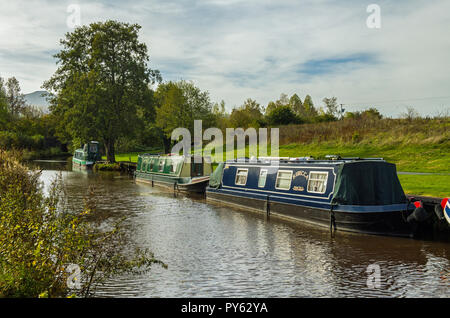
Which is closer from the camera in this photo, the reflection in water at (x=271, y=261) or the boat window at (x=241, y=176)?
the reflection in water at (x=271, y=261)

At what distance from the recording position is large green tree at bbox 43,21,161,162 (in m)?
41.8

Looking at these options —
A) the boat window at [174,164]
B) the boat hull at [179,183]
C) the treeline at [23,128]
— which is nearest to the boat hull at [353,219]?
the boat hull at [179,183]

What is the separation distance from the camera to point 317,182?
14.9 m

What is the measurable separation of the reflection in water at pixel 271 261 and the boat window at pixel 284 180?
1555 mm

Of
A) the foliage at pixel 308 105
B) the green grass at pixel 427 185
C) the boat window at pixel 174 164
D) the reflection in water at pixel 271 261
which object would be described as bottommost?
the reflection in water at pixel 271 261

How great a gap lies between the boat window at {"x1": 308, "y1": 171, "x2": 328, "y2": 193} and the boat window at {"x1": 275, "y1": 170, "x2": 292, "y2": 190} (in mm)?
1282

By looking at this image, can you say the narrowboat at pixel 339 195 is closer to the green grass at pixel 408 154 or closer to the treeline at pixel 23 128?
the green grass at pixel 408 154

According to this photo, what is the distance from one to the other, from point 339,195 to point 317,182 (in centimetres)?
139

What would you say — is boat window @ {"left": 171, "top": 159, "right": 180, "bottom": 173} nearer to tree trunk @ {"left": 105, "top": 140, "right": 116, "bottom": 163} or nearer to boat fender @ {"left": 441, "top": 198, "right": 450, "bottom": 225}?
boat fender @ {"left": 441, "top": 198, "right": 450, "bottom": 225}

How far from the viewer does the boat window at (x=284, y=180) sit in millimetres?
16500

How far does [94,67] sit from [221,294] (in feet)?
134

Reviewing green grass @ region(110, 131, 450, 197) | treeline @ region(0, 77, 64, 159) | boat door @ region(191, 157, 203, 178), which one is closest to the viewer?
green grass @ region(110, 131, 450, 197)

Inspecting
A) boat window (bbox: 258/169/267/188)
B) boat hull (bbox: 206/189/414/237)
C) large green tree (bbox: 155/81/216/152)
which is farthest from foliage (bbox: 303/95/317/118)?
boat hull (bbox: 206/189/414/237)

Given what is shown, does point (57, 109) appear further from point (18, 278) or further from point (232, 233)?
point (18, 278)
